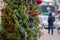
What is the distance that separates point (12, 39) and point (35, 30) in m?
0.42

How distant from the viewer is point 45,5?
37.1 metres

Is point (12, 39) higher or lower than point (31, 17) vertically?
lower

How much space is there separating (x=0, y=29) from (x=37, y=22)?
2.04 ft

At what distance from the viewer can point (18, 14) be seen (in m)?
3.57

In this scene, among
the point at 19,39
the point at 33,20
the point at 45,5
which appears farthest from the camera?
the point at 45,5

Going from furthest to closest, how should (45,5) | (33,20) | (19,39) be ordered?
1. (45,5)
2. (33,20)
3. (19,39)

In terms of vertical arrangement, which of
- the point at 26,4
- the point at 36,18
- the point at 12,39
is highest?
the point at 26,4

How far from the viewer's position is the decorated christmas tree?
352 centimetres

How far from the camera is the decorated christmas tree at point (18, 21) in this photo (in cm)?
352

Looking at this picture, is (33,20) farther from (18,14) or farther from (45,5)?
(45,5)

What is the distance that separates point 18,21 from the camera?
Answer: 3.54 meters

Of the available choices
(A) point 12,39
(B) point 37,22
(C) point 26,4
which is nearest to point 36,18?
(B) point 37,22

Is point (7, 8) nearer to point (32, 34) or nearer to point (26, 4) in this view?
point (26, 4)

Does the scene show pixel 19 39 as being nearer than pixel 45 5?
Yes
